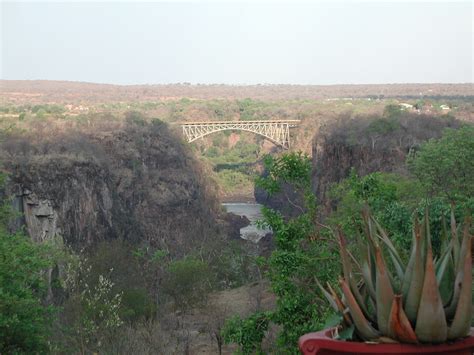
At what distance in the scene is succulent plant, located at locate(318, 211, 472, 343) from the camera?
2537mm

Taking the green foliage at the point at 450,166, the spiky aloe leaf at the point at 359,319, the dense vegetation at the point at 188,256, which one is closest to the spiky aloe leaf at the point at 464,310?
the spiky aloe leaf at the point at 359,319

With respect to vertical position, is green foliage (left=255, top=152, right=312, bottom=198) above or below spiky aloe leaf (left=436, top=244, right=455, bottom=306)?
below

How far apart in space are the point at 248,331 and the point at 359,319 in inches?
237

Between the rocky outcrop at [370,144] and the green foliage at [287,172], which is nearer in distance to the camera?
the green foliage at [287,172]

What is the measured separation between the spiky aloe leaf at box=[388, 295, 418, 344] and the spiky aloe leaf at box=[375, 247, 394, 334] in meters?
0.08

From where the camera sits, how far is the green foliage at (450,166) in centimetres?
1658

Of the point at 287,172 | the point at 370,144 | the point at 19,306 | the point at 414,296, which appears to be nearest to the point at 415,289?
the point at 414,296

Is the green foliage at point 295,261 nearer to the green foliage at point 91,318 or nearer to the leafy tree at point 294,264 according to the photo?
the leafy tree at point 294,264

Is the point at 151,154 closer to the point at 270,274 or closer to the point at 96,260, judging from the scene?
the point at 96,260

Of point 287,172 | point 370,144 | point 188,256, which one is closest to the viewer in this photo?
point 287,172

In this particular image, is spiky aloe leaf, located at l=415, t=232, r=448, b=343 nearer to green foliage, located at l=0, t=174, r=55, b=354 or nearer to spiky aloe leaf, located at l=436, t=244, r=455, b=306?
spiky aloe leaf, located at l=436, t=244, r=455, b=306

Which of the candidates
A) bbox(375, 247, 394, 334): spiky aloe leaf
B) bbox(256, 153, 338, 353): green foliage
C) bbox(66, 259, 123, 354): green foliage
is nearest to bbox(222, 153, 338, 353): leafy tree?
bbox(256, 153, 338, 353): green foliage

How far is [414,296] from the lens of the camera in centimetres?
260

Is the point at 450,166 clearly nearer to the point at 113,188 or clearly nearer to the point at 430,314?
the point at 430,314
